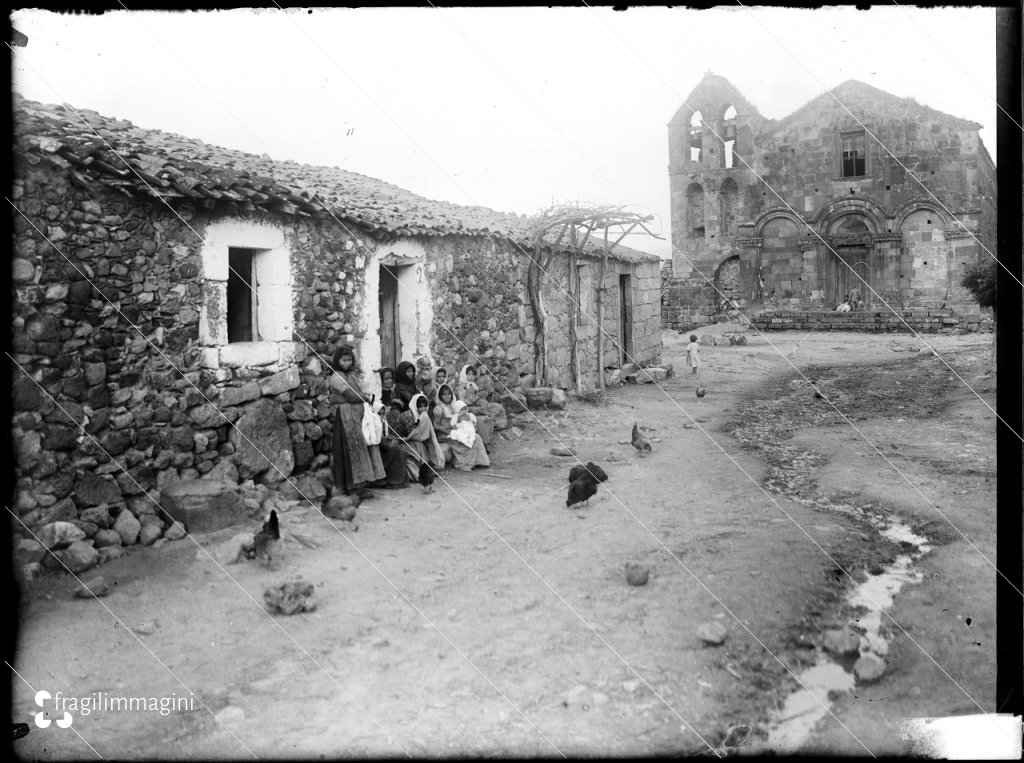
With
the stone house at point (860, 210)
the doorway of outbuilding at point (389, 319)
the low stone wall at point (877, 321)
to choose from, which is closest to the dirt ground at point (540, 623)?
the doorway of outbuilding at point (389, 319)

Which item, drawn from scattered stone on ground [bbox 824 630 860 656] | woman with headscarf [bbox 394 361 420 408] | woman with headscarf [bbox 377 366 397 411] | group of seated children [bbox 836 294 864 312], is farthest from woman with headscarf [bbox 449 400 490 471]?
group of seated children [bbox 836 294 864 312]

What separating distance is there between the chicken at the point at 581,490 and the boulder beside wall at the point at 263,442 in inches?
106

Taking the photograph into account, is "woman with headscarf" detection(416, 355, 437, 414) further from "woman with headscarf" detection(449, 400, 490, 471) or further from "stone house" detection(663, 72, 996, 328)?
"stone house" detection(663, 72, 996, 328)

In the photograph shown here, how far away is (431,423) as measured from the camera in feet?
27.2

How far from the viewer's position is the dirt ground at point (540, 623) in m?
3.51

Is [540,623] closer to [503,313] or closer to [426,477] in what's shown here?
[426,477]

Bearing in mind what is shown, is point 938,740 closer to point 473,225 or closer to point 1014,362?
point 1014,362

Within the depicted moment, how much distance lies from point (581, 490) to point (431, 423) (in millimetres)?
2170

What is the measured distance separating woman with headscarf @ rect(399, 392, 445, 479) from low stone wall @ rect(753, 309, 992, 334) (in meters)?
18.4

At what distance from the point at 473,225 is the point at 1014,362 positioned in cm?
810

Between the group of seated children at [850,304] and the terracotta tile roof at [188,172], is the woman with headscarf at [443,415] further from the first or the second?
the group of seated children at [850,304]

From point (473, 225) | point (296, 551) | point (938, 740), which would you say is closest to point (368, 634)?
point (296, 551)

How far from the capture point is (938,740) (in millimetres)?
3152

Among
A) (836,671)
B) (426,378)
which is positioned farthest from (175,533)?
(836,671)
